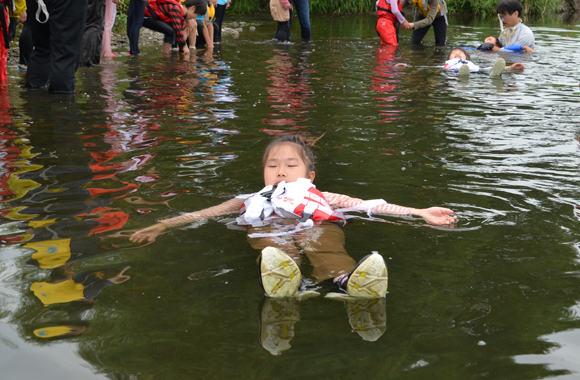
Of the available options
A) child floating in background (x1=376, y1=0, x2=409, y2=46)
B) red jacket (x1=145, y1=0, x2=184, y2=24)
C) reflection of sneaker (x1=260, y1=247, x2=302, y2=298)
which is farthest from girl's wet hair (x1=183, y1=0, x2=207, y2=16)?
reflection of sneaker (x1=260, y1=247, x2=302, y2=298)

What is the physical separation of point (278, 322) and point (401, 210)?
61.7 inches

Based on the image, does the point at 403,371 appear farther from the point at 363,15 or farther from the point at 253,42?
the point at 363,15

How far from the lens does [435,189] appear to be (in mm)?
4715

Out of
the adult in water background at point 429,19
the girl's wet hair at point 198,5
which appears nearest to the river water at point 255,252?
the girl's wet hair at point 198,5

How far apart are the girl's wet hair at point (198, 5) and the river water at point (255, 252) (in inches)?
191

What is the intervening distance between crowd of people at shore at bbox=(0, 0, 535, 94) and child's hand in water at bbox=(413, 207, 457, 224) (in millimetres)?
5344

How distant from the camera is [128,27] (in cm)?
1248

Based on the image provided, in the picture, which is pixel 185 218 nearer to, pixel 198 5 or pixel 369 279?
pixel 369 279

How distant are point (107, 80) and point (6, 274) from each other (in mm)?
7111

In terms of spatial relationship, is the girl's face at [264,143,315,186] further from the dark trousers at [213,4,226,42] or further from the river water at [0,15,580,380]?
the dark trousers at [213,4,226,42]

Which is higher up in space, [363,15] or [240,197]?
[363,15]

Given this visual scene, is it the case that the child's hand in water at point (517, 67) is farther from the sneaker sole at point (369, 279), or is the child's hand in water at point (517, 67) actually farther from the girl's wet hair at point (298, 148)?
the sneaker sole at point (369, 279)

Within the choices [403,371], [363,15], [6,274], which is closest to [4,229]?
[6,274]

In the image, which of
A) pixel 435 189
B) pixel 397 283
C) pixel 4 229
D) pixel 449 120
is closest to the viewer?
pixel 397 283
